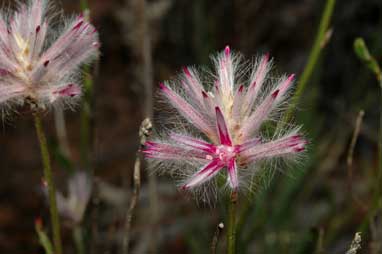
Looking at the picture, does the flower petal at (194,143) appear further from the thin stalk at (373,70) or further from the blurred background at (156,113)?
the blurred background at (156,113)

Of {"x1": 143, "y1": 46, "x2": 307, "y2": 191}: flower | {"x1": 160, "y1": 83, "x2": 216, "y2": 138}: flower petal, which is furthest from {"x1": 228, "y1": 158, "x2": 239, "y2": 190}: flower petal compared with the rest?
{"x1": 160, "y1": 83, "x2": 216, "y2": 138}: flower petal

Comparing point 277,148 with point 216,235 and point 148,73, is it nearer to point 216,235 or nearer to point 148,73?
point 216,235

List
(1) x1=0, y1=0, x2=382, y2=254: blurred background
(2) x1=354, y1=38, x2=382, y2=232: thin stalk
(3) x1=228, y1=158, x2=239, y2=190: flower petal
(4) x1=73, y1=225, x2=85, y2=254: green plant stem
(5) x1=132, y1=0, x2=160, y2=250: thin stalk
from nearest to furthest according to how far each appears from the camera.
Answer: (3) x1=228, y1=158, x2=239, y2=190: flower petal < (2) x1=354, y1=38, x2=382, y2=232: thin stalk < (4) x1=73, y1=225, x2=85, y2=254: green plant stem < (5) x1=132, y1=0, x2=160, y2=250: thin stalk < (1) x1=0, y1=0, x2=382, y2=254: blurred background

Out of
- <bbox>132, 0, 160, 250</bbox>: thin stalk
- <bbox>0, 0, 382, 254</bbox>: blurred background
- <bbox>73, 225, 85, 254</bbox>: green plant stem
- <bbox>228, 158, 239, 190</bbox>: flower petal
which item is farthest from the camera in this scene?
<bbox>0, 0, 382, 254</bbox>: blurred background

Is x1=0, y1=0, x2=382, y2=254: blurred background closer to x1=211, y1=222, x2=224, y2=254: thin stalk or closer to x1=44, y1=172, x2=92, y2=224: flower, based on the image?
x1=44, y1=172, x2=92, y2=224: flower

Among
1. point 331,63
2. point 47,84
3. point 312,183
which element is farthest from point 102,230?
point 47,84

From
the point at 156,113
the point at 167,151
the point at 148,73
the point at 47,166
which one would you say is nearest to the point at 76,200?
the point at 148,73

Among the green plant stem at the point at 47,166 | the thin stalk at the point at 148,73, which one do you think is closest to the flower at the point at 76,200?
the thin stalk at the point at 148,73
